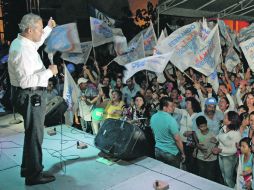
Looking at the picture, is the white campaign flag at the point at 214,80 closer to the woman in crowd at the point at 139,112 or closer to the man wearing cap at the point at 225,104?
the man wearing cap at the point at 225,104

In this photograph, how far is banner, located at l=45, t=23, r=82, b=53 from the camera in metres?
7.34

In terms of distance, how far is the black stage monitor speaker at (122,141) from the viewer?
412cm

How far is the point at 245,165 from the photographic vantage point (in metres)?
4.49

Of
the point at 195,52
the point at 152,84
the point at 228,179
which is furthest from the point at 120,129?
the point at 152,84

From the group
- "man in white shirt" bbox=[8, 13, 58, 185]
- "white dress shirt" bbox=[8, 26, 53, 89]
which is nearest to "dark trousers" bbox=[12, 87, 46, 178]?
"man in white shirt" bbox=[8, 13, 58, 185]

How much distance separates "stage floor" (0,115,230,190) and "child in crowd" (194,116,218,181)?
49.0 inches

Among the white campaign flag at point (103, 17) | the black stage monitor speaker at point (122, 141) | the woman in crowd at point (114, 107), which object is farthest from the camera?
the white campaign flag at point (103, 17)

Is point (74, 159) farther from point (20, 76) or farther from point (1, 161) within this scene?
point (20, 76)

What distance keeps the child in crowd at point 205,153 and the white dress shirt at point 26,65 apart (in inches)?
114

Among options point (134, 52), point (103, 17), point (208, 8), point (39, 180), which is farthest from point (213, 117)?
point (208, 8)

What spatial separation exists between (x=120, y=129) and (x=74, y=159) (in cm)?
77

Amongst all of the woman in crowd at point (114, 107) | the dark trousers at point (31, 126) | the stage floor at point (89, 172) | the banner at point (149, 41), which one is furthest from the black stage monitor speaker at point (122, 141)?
the banner at point (149, 41)

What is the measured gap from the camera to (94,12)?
9.44m

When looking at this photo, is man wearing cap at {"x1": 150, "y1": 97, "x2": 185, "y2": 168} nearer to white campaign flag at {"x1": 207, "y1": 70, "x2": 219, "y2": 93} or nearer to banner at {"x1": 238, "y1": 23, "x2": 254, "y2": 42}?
white campaign flag at {"x1": 207, "y1": 70, "x2": 219, "y2": 93}
